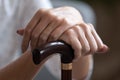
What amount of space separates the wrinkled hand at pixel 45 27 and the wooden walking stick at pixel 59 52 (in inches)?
1.9

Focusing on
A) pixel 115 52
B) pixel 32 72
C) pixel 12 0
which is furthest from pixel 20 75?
pixel 115 52

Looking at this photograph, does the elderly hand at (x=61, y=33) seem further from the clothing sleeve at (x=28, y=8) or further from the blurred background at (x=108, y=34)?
the blurred background at (x=108, y=34)

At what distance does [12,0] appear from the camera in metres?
0.65

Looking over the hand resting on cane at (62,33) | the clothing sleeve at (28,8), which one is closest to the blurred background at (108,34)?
the clothing sleeve at (28,8)

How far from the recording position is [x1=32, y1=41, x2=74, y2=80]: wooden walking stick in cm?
26

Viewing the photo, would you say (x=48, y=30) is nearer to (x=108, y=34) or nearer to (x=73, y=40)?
(x=73, y=40)

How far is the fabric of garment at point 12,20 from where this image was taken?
0.64m

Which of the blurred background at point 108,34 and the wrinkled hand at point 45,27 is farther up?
the wrinkled hand at point 45,27

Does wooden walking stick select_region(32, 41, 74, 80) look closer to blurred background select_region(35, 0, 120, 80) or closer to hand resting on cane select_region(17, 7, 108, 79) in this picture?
hand resting on cane select_region(17, 7, 108, 79)

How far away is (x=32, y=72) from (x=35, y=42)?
0.30 ft

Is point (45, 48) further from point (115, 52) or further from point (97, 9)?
point (115, 52)

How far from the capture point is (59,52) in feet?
0.93

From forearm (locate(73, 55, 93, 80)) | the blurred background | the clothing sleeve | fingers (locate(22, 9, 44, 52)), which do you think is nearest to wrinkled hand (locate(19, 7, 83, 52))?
fingers (locate(22, 9, 44, 52))

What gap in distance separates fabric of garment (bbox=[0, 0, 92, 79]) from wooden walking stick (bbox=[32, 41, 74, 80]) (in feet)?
1.08
